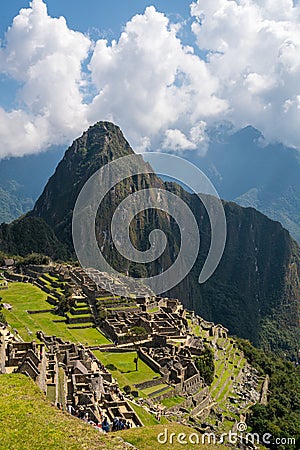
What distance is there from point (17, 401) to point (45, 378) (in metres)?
4.15

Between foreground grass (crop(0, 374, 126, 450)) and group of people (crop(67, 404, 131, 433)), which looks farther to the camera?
group of people (crop(67, 404, 131, 433))

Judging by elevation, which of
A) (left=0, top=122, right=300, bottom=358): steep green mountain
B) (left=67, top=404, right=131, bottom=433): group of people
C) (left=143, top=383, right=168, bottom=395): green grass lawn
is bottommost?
(left=143, top=383, right=168, bottom=395): green grass lawn

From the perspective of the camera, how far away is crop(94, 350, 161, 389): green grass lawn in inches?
910

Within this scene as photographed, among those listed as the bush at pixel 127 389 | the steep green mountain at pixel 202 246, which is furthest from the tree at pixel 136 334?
the steep green mountain at pixel 202 246

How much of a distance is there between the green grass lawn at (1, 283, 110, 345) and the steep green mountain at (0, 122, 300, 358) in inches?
1533

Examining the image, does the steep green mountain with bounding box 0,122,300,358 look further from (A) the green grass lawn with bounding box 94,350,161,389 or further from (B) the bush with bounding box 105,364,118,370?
(B) the bush with bounding box 105,364,118,370

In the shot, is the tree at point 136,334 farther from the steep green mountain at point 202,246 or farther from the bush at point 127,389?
the steep green mountain at point 202,246

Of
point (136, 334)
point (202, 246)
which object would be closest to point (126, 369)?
point (136, 334)

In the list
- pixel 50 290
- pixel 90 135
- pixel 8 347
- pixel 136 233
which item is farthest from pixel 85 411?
pixel 90 135

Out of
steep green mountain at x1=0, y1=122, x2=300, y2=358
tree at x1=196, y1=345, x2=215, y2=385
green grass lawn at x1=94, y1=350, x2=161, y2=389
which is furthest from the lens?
steep green mountain at x1=0, y1=122, x2=300, y2=358

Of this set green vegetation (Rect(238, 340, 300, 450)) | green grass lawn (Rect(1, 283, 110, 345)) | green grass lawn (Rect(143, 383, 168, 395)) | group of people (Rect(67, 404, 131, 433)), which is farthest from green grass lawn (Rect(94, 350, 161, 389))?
group of people (Rect(67, 404, 131, 433))

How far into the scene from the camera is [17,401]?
1128 cm

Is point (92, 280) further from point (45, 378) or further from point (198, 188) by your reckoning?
point (45, 378)

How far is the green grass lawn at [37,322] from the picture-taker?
28203 millimetres
